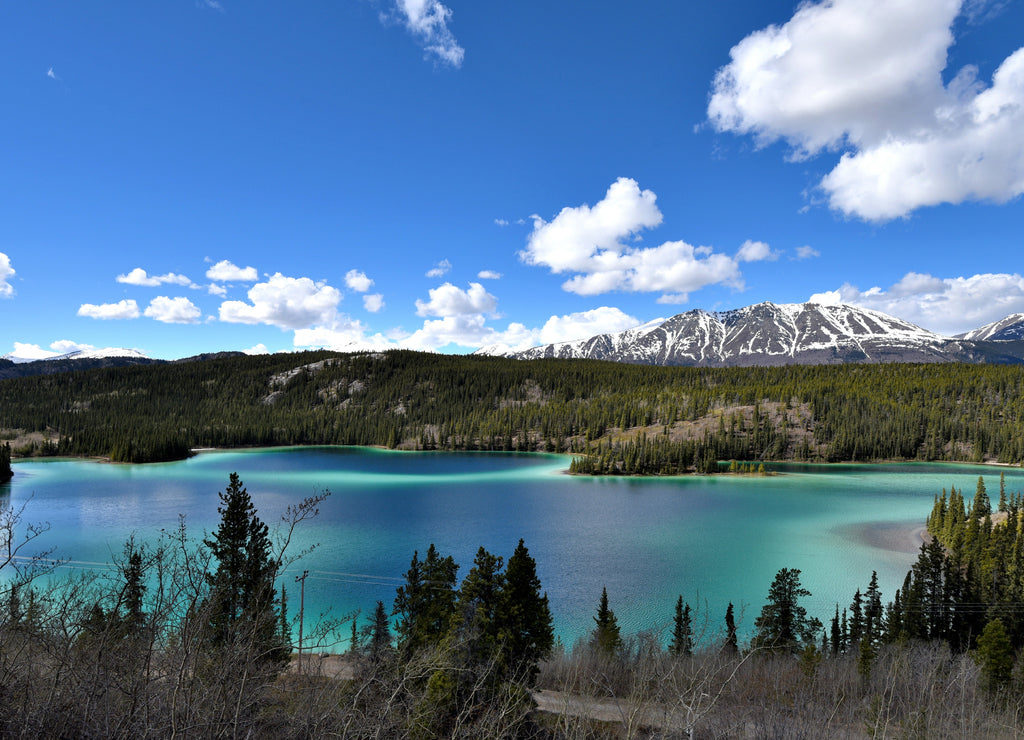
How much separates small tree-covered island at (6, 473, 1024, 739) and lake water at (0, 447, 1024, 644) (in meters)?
2.87

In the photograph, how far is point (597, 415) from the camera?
5669 inches

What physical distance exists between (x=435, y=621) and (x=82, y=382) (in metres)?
232

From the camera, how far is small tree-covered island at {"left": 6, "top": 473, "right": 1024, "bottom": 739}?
7.44 metres

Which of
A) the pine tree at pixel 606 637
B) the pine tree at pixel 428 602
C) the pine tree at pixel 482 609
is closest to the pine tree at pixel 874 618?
the pine tree at pixel 606 637

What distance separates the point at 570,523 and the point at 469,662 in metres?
36.7

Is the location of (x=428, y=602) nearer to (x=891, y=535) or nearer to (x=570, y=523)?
(x=570, y=523)

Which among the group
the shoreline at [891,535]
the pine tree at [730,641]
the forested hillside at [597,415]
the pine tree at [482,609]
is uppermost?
the forested hillside at [597,415]

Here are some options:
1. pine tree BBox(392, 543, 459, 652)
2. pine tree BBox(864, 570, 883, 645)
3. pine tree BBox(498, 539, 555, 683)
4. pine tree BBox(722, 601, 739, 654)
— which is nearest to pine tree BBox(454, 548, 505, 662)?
pine tree BBox(498, 539, 555, 683)

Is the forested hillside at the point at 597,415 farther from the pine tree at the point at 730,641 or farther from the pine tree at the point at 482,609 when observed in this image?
the pine tree at the point at 482,609

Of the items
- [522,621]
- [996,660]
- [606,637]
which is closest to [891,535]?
[996,660]

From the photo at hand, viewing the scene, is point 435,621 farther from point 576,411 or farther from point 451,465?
point 576,411

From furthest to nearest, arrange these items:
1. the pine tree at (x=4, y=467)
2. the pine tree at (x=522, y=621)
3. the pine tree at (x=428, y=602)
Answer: the pine tree at (x=4, y=467) → the pine tree at (x=428, y=602) → the pine tree at (x=522, y=621)

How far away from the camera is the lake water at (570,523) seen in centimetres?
3209

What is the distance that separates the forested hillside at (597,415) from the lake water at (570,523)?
2184cm
